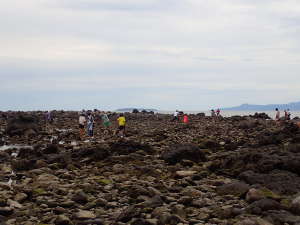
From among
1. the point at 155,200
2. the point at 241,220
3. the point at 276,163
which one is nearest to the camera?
the point at 241,220

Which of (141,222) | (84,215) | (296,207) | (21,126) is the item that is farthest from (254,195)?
(21,126)

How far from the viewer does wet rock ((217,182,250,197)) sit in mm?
11750

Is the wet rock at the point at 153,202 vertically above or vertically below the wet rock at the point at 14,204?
above

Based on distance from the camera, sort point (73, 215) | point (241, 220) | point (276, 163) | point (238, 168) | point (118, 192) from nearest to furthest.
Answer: point (241, 220), point (73, 215), point (118, 192), point (276, 163), point (238, 168)

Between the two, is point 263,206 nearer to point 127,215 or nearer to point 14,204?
point 127,215

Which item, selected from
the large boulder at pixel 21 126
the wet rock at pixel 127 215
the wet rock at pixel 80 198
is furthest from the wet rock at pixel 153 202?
the large boulder at pixel 21 126

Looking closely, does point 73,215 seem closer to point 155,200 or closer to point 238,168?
point 155,200

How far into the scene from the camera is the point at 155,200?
1088 cm

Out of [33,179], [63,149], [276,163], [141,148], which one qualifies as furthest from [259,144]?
[33,179]

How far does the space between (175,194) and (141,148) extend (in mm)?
9589

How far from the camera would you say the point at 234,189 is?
12094 millimetres

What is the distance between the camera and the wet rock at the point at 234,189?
38.5ft

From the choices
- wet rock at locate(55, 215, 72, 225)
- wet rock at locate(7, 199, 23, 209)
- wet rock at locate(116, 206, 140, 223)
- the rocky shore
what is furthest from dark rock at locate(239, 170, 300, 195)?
wet rock at locate(7, 199, 23, 209)

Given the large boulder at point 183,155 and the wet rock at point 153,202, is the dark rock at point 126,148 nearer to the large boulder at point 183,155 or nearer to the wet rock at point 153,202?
the large boulder at point 183,155
